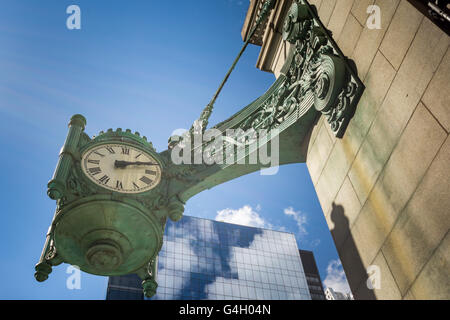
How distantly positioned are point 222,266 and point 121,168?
8129 cm

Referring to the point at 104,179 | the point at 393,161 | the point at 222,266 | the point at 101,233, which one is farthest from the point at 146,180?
the point at 222,266

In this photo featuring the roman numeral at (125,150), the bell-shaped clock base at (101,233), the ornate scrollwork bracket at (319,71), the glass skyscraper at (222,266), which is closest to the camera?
the ornate scrollwork bracket at (319,71)

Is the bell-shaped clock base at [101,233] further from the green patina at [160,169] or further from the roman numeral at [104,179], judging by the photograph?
the roman numeral at [104,179]

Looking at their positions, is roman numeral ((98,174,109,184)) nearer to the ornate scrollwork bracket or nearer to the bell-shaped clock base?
the bell-shaped clock base

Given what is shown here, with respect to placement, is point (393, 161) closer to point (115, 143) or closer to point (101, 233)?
point (101, 233)

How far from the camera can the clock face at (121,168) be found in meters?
8.42

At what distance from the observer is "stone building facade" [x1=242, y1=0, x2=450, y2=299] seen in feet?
15.3

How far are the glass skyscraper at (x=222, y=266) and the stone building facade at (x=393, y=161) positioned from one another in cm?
6913

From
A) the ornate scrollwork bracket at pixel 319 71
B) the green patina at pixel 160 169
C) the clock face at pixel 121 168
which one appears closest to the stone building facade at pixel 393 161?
the ornate scrollwork bracket at pixel 319 71

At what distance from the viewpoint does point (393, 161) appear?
18.4 ft

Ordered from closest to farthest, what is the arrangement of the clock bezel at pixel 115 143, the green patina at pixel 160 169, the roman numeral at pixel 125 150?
1. the green patina at pixel 160 169
2. the clock bezel at pixel 115 143
3. the roman numeral at pixel 125 150
